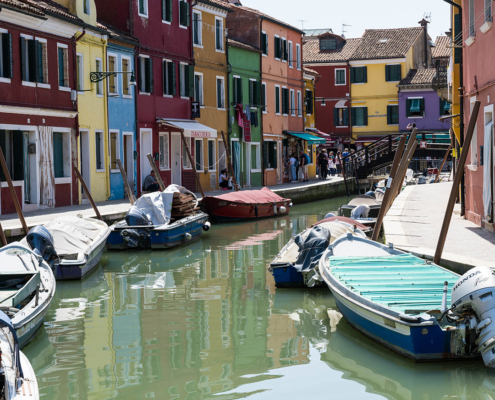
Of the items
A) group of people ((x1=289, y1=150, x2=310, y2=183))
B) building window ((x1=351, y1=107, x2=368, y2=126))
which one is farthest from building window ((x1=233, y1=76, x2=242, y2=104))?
building window ((x1=351, y1=107, x2=368, y2=126))

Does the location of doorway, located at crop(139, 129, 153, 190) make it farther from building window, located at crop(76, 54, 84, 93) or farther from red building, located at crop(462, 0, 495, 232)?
red building, located at crop(462, 0, 495, 232)

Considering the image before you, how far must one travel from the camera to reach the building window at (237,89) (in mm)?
38062

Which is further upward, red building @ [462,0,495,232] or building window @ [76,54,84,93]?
building window @ [76,54,84,93]

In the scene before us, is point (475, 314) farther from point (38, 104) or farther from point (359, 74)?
point (359, 74)

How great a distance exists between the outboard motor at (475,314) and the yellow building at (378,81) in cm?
4974

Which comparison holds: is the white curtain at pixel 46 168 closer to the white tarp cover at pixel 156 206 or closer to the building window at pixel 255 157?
the white tarp cover at pixel 156 206

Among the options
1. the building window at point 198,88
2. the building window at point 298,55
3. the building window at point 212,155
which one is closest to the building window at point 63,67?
the building window at point 198,88

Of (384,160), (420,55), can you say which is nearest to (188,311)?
(384,160)

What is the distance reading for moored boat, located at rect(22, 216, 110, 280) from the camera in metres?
15.1

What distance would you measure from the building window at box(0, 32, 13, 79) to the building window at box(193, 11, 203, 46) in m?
13.1

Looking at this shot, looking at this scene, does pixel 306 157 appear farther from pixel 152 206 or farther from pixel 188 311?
pixel 188 311

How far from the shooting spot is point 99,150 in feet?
90.7

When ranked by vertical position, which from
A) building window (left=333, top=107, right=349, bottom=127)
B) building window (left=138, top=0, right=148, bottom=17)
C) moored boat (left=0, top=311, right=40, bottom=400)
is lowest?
moored boat (left=0, top=311, right=40, bottom=400)

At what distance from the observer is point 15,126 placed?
22641 millimetres
